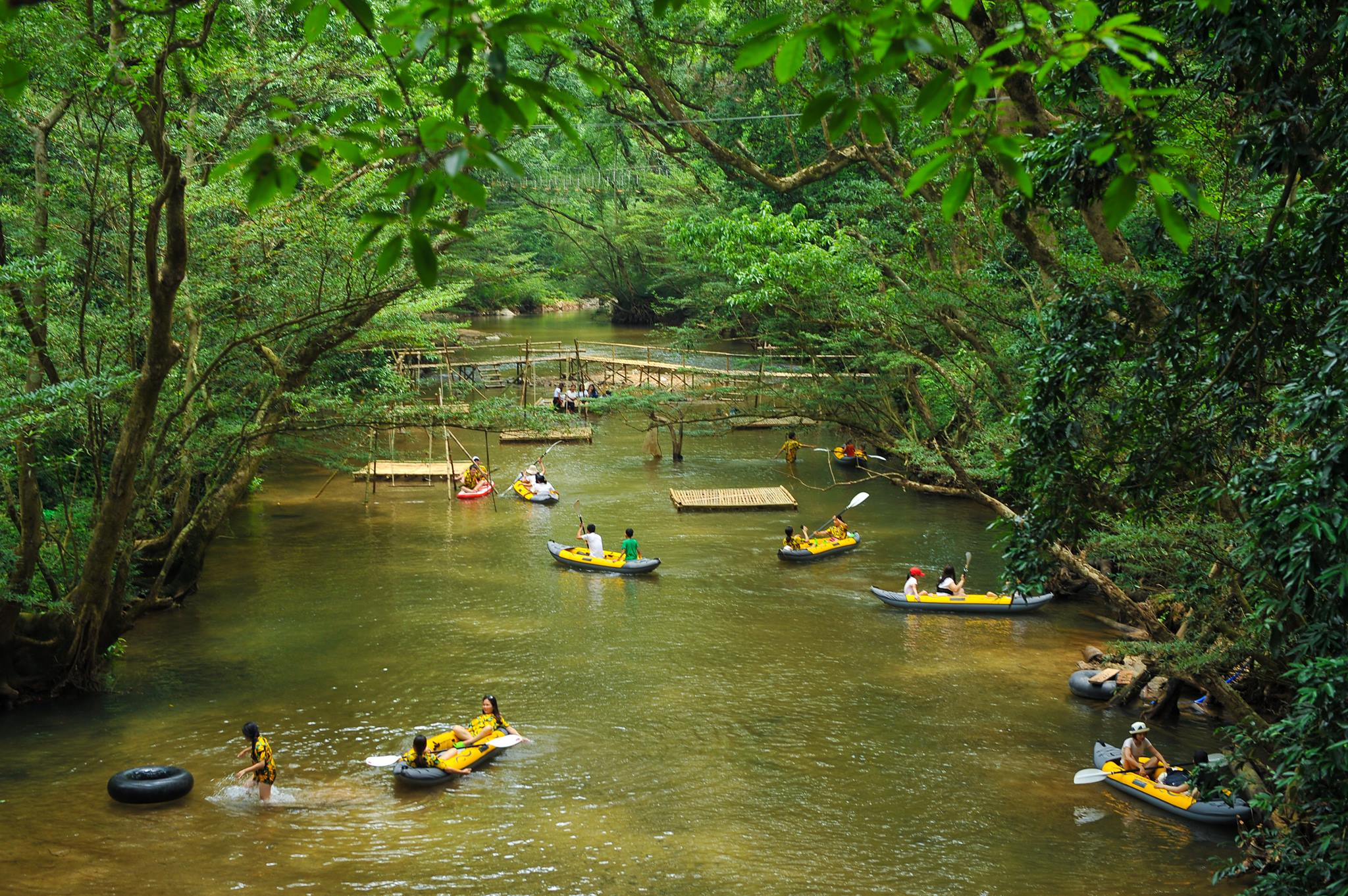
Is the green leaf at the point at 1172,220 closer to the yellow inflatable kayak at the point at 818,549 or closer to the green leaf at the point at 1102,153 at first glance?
the green leaf at the point at 1102,153

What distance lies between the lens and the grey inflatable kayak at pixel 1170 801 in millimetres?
10414

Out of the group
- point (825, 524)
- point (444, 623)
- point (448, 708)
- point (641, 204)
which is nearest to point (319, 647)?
point (444, 623)

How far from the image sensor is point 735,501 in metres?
25.0

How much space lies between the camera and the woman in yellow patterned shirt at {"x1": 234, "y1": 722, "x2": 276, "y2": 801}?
1082cm

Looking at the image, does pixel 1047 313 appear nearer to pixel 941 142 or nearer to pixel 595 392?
pixel 941 142

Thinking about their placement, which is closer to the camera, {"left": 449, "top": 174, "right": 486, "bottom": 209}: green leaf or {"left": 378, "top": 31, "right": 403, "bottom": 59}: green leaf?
{"left": 449, "top": 174, "right": 486, "bottom": 209}: green leaf

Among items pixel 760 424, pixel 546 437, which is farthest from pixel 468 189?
pixel 760 424

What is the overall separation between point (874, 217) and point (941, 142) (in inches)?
980

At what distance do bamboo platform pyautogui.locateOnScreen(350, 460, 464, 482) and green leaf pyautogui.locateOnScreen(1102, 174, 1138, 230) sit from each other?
25.6m

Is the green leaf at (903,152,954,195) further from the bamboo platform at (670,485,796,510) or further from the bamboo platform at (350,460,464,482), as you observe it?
the bamboo platform at (350,460,464,482)

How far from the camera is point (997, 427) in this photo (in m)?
16.0

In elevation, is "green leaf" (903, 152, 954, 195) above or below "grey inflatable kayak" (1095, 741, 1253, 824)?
above

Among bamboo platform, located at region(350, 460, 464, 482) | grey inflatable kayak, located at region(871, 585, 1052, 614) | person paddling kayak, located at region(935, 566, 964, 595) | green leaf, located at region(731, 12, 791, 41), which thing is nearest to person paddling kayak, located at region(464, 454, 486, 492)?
bamboo platform, located at region(350, 460, 464, 482)

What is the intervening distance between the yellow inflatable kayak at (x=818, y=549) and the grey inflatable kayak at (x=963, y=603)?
295 cm
